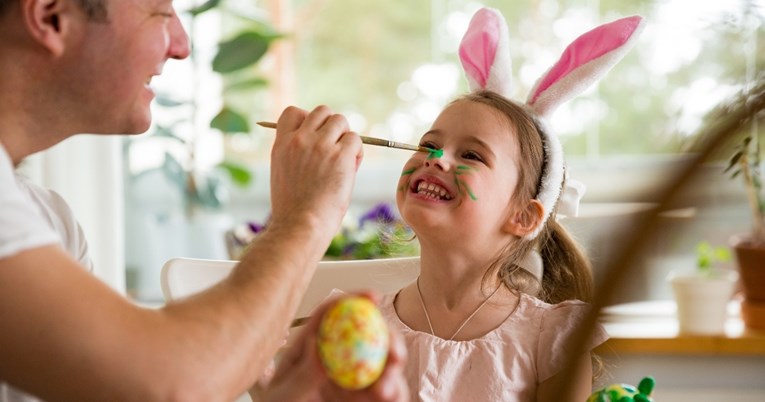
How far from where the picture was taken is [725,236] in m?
4.04

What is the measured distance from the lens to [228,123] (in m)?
4.43

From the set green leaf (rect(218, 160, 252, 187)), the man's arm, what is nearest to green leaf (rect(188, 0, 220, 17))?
green leaf (rect(218, 160, 252, 187))

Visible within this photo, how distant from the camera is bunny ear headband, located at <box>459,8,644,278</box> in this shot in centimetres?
182

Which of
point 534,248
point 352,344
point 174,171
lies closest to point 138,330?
point 352,344

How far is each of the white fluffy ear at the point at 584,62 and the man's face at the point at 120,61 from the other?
909 mm

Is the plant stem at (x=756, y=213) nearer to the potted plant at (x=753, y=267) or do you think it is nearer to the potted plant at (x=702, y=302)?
the potted plant at (x=753, y=267)

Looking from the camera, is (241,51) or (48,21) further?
(241,51)

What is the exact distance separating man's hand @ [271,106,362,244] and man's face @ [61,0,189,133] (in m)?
0.19

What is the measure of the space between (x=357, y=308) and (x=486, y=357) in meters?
0.58

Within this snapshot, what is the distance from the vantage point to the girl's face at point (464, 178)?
1.71 metres

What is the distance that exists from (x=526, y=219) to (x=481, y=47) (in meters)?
0.40

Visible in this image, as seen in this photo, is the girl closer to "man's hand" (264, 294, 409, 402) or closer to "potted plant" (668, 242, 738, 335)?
"man's hand" (264, 294, 409, 402)

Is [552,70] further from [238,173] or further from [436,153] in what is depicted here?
[238,173]

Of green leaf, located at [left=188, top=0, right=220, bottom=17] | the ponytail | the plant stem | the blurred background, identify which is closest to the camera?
the ponytail
